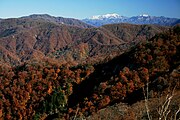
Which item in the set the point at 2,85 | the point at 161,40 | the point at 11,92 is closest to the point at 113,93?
the point at 161,40

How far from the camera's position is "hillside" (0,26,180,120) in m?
88.0

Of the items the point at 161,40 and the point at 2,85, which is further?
the point at 2,85

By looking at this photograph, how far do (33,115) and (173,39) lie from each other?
181 feet

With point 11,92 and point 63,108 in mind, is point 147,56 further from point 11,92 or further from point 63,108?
point 11,92

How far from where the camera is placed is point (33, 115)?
4245 inches

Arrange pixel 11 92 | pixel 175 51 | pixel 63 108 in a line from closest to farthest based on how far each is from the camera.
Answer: pixel 175 51
pixel 63 108
pixel 11 92

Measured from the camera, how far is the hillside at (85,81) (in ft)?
289

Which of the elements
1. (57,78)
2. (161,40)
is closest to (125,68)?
(161,40)

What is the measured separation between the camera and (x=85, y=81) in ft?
364

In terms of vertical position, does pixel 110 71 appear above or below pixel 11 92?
above

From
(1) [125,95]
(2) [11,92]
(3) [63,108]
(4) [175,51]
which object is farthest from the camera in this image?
(2) [11,92]

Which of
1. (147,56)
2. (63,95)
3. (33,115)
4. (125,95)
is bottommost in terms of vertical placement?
(33,115)

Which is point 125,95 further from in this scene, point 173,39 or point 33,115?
point 33,115

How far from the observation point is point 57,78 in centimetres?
11800
